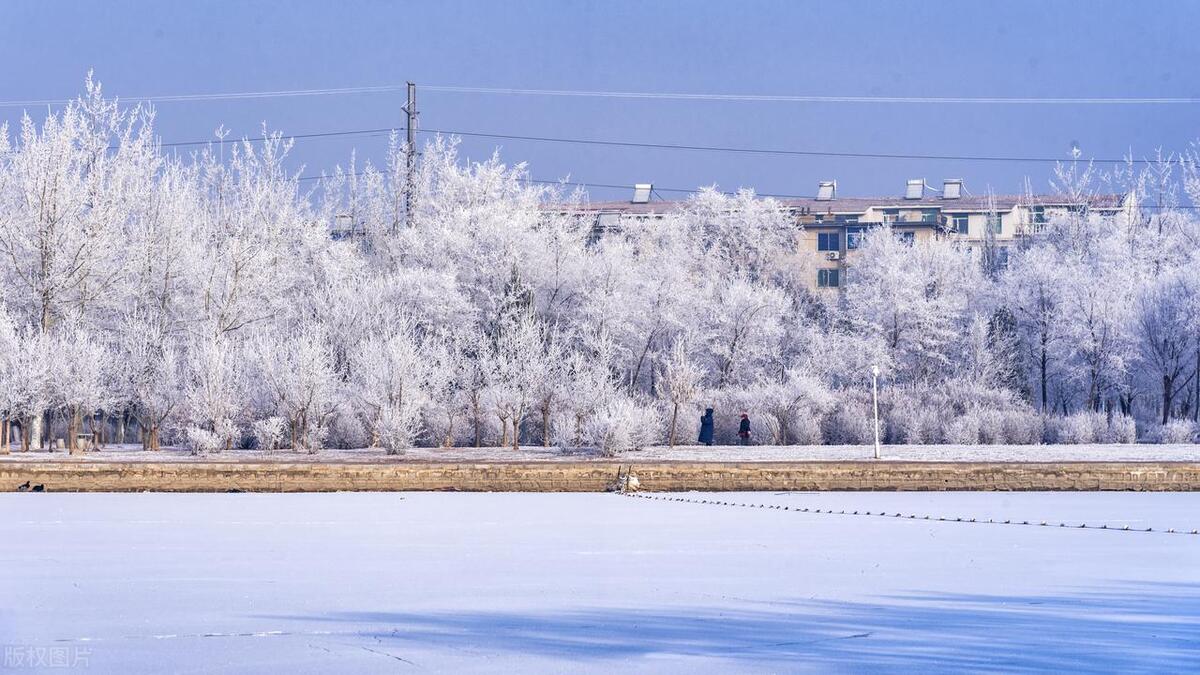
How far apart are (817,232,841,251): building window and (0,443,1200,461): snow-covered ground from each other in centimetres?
4683

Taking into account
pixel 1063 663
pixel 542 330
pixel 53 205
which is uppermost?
pixel 53 205

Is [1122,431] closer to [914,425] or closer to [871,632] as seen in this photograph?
[914,425]

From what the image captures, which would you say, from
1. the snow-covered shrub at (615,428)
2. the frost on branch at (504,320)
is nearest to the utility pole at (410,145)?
the frost on branch at (504,320)

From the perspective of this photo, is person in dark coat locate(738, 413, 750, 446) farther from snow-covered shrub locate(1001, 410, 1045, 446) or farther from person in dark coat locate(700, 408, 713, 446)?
snow-covered shrub locate(1001, 410, 1045, 446)

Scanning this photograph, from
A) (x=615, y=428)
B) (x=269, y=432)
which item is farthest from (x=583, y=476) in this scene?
(x=269, y=432)

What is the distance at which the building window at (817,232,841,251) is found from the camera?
270 feet

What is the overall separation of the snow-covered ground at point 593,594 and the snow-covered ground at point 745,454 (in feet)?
36.4

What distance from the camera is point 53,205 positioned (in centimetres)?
4078

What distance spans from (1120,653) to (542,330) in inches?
1501

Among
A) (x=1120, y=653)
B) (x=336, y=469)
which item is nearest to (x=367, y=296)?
(x=336, y=469)

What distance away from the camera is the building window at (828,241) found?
270 feet

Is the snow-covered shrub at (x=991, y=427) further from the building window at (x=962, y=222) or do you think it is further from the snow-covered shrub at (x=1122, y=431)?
the building window at (x=962, y=222)

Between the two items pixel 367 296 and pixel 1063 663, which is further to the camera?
pixel 367 296

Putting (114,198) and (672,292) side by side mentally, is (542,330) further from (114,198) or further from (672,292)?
(114,198)
